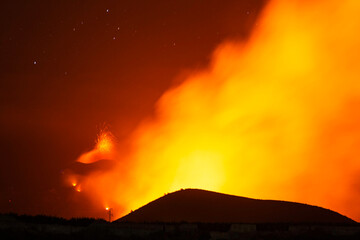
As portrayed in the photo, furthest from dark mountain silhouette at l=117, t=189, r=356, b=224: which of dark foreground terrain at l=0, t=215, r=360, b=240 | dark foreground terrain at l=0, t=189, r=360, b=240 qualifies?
dark foreground terrain at l=0, t=215, r=360, b=240

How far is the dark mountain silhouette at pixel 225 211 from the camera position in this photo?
129ft

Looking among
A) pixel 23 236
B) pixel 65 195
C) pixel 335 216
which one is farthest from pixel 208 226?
pixel 65 195

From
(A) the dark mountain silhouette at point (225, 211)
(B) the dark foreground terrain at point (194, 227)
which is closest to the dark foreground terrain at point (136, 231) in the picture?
(B) the dark foreground terrain at point (194, 227)

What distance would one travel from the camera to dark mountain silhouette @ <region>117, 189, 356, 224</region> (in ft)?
129

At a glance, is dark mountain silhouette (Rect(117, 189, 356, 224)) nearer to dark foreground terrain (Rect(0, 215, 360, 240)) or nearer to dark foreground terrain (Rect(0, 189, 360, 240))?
dark foreground terrain (Rect(0, 189, 360, 240))

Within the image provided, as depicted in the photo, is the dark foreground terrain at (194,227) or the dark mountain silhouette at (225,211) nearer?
the dark foreground terrain at (194,227)

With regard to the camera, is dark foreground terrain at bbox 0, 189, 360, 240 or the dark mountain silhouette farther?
the dark mountain silhouette

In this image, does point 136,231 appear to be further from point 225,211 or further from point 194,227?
point 225,211

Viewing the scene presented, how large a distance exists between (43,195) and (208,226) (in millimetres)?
167590

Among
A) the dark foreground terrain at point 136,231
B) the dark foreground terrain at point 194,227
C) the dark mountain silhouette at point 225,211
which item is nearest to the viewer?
the dark foreground terrain at point 136,231

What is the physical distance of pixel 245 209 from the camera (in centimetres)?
4112

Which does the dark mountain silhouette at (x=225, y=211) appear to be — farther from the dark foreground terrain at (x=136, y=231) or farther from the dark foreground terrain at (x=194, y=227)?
the dark foreground terrain at (x=136, y=231)

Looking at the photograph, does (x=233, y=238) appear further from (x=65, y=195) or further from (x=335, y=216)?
(x=65, y=195)

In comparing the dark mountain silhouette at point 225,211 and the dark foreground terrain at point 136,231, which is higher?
the dark mountain silhouette at point 225,211
